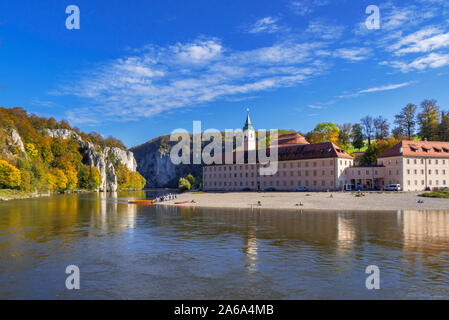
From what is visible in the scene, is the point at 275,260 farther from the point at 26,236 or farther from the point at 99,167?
the point at 99,167

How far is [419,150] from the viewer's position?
8550 cm

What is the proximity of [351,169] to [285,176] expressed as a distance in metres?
18.9

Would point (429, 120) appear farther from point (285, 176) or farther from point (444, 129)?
point (285, 176)

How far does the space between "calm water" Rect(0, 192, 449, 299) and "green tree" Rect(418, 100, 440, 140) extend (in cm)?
8906

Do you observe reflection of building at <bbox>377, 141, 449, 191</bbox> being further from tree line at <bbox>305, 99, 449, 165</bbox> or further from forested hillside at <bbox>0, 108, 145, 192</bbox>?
forested hillside at <bbox>0, 108, 145, 192</bbox>

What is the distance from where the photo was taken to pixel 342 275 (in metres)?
16.7

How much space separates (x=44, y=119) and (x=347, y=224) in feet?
626

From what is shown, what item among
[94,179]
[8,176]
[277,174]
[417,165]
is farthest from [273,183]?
[94,179]

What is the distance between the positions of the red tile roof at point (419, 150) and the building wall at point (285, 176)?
1274 centimetres

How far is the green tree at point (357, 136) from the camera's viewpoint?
130 metres

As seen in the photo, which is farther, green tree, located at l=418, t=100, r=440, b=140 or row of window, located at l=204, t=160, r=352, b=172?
green tree, located at l=418, t=100, r=440, b=140

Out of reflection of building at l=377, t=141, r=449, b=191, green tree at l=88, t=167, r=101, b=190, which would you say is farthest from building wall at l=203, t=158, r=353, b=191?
green tree at l=88, t=167, r=101, b=190

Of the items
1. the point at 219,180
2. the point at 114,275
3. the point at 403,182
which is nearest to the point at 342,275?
the point at 114,275

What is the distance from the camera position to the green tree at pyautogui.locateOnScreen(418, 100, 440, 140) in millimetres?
107281
